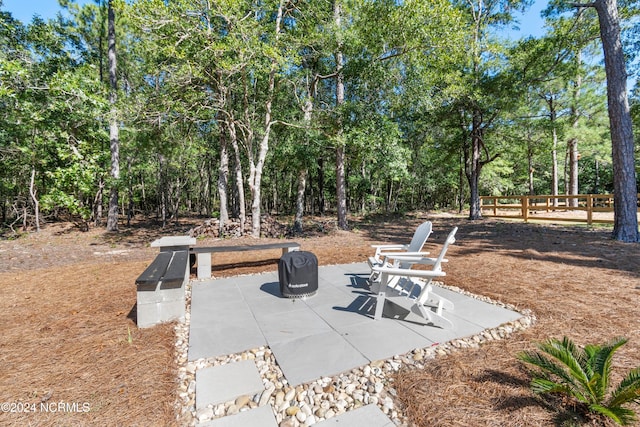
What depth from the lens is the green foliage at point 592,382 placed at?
5.09 ft

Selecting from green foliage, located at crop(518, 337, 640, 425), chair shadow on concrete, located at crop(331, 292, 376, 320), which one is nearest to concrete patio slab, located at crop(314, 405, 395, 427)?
green foliage, located at crop(518, 337, 640, 425)

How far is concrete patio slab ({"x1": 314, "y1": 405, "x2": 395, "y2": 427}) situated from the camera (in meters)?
1.73

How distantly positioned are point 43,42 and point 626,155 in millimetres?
20898

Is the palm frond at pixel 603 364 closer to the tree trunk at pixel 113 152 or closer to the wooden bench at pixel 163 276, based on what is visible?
the wooden bench at pixel 163 276

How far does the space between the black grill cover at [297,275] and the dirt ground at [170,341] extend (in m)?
1.47

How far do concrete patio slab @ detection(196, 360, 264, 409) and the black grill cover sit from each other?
1.51 meters

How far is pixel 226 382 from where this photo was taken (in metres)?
2.13

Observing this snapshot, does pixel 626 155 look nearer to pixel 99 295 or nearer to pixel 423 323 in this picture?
pixel 423 323

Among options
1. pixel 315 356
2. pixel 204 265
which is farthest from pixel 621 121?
pixel 204 265

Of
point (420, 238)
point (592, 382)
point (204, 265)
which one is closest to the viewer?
point (592, 382)

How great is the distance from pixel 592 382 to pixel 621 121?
9.43 m

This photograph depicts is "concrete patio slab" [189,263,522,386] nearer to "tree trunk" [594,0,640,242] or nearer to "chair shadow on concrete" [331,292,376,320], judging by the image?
"chair shadow on concrete" [331,292,376,320]

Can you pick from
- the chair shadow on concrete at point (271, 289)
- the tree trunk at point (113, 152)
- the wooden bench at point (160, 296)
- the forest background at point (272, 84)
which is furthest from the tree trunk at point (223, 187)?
the wooden bench at point (160, 296)

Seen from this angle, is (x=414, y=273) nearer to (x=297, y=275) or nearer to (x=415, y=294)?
(x=415, y=294)
